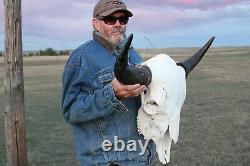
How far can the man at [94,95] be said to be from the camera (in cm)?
334

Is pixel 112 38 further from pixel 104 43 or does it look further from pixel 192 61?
pixel 192 61

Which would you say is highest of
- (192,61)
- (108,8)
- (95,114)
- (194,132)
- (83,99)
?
(108,8)

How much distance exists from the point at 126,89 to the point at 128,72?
17 centimetres

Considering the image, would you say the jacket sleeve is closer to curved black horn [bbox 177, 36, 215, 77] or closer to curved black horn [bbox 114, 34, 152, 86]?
curved black horn [bbox 114, 34, 152, 86]

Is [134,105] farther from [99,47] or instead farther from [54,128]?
[54,128]

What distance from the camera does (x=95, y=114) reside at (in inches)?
127

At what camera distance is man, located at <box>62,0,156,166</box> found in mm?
3344

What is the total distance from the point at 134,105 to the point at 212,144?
6042 mm

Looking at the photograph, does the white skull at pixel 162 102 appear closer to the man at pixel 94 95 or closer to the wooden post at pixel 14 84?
the man at pixel 94 95

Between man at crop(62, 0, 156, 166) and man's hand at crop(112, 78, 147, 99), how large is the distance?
9.4 inches

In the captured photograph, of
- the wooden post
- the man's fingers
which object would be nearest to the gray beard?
the man's fingers

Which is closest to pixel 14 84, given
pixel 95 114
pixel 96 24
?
pixel 96 24

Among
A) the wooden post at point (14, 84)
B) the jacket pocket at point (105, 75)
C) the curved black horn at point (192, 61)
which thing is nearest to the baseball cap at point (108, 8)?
the jacket pocket at point (105, 75)

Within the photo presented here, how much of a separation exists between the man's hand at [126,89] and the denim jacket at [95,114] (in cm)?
25
